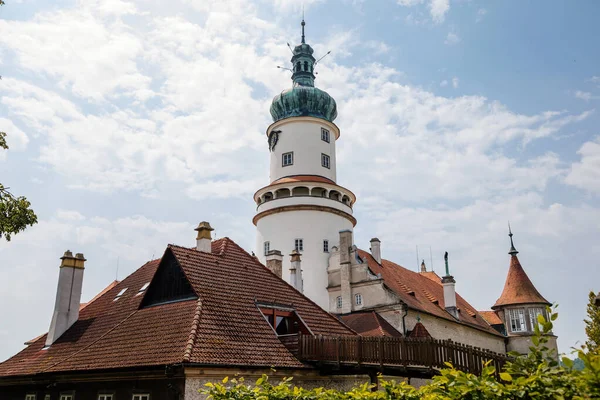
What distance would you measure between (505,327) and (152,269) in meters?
31.2

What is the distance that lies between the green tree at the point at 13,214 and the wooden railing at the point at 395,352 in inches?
354

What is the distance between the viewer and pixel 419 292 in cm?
3653

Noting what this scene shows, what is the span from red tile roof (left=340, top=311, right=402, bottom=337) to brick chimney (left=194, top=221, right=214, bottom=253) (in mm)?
10419

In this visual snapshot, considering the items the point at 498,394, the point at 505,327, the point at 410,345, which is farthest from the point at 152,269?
the point at 505,327

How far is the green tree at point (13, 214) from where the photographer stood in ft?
46.3

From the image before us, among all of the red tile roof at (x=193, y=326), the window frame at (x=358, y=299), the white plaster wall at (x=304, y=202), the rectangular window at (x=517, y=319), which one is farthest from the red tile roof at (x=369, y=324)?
the rectangular window at (x=517, y=319)

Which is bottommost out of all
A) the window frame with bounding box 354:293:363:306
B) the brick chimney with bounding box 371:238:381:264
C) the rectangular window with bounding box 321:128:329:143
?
the window frame with bounding box 354:293:363:306

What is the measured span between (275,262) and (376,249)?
8264 millimetres

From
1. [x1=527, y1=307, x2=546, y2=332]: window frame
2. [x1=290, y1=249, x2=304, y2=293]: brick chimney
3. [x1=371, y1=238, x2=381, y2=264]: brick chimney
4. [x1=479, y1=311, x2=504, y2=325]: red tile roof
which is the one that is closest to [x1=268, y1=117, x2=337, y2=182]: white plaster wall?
[x1=371, y1=238, x2=381, y2=264]: brick chimney

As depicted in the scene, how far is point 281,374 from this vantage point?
16375 mm

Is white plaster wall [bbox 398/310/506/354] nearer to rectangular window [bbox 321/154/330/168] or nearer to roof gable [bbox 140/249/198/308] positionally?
rectangular window [bbox 321/154/330/168]

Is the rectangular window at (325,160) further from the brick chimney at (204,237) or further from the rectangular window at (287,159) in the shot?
the brick chimney at (204,237)

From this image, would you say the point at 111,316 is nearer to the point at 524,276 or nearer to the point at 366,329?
the point at 366,329

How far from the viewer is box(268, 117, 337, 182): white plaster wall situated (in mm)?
38250
